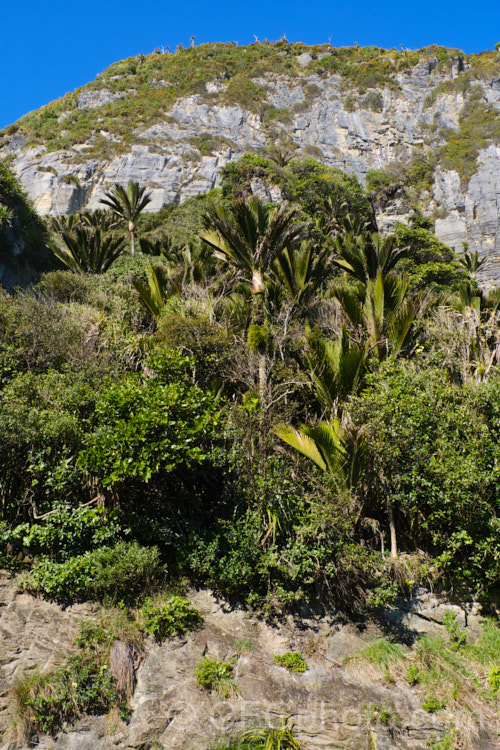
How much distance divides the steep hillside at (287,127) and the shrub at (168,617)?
35.6 m

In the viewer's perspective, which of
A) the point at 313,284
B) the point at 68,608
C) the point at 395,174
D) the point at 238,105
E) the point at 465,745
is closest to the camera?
the point at 465,745

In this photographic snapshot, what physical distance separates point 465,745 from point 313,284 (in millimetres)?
10538

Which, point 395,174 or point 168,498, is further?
point 395,174

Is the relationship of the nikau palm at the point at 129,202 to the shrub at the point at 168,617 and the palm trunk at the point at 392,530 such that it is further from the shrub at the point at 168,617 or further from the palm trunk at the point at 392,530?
the shrub at the point at 168,617

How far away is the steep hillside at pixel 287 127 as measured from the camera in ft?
132

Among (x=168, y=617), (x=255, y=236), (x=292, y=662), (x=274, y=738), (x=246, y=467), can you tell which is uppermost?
(x=255, y=236)

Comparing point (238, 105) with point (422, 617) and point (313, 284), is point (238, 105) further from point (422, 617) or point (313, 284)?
point (422, 617)

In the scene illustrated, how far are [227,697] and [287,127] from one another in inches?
2290

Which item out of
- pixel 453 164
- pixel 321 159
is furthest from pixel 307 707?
pixel 321 159

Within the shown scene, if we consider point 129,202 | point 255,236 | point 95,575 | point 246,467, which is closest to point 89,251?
point 129,202

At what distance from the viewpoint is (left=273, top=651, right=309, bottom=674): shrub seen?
6.59 meters

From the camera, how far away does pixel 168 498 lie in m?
7.79

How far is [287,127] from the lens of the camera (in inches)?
2079

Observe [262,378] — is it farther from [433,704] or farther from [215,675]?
[433,704]
